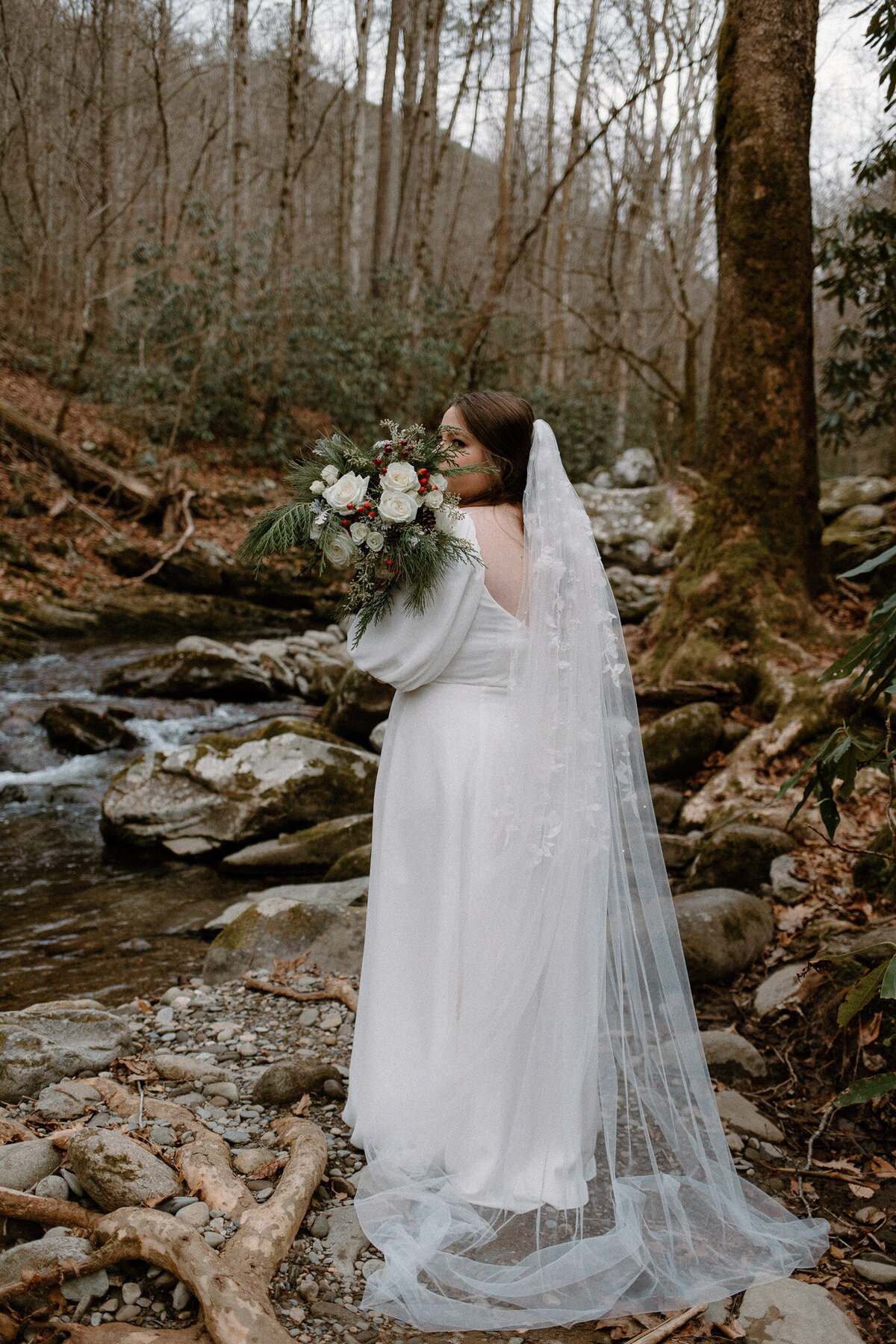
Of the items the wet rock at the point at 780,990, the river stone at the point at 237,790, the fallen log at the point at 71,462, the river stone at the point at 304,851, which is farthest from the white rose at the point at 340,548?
the fallen log at the point at 71,462

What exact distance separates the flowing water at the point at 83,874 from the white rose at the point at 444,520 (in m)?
3.05

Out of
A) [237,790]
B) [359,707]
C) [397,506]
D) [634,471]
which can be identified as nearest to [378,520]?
[397,506]

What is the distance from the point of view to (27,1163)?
2.38 metres

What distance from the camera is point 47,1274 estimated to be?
6.57ft

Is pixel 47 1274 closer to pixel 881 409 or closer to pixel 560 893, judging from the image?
pixel 560 893

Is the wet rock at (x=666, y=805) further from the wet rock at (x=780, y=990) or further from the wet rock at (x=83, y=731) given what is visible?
the wet rock at (x=83, y=731)

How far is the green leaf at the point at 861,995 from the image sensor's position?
2.48 metres

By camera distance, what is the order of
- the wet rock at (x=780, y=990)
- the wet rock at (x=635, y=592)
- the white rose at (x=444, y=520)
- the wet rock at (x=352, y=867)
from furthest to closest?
the wet rock at (x=635, y=592)
the wet rock at (x=352, y=867)
the wet rock at (x=780, y=990)
the white rose at (x=444, y=520)

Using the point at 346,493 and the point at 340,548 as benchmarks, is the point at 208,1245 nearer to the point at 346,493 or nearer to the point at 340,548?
the point at 340,548

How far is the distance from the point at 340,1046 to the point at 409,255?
65.7ft

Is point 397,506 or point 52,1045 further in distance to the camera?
point 52,1045

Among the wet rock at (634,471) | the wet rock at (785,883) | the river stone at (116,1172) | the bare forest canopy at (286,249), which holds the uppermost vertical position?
the bare forest canopy at (286,249)

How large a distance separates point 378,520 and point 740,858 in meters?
3.03

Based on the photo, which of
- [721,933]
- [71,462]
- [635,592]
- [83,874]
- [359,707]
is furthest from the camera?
[71,462]
